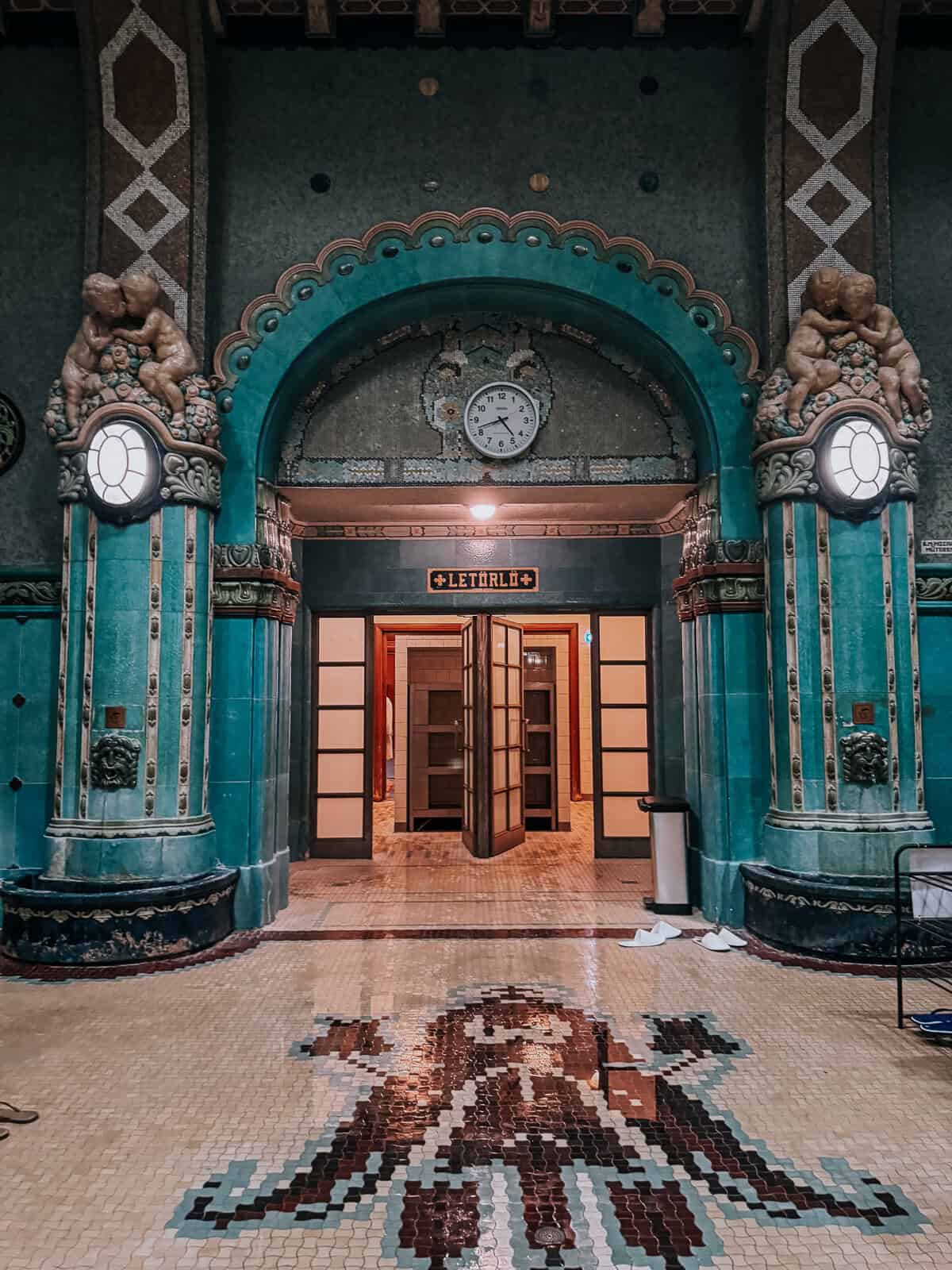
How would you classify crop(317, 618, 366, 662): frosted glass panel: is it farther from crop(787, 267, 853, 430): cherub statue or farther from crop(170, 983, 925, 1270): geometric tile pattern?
crop(170, 983, 925, 1270): geometric tile pattern

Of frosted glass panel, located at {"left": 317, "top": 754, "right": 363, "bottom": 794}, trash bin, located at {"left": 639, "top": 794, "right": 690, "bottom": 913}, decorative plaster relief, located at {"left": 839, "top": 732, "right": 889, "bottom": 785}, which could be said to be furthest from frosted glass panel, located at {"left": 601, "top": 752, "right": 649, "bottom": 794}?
decorative plaster relief, located at {"left": 839, "top": 732, "right": 889, "bottom": 785}

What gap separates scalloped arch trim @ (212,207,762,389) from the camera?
22.6ft

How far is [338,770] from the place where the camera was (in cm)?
951

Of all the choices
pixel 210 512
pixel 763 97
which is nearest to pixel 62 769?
pixel 210 512

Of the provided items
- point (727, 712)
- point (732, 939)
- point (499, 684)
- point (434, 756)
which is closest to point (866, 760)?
point (727, 712)

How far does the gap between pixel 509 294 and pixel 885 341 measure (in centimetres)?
312

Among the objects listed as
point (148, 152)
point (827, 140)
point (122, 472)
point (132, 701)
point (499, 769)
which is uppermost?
point (827, 140)

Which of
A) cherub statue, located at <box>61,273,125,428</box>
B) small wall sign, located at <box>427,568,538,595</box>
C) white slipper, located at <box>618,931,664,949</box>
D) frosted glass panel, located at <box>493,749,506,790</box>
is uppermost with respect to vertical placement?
cherub statue, located at <box>61,273,125,428</box>

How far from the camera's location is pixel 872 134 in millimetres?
6688

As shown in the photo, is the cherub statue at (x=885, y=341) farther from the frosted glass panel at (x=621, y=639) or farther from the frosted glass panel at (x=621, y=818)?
the frosted glass panel at (x=621, y=818)

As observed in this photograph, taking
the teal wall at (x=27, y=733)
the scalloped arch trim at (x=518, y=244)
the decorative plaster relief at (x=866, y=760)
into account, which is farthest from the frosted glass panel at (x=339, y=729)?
the decorative plaster relief at (x=866, y=760)

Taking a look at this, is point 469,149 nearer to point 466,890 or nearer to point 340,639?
point 340,639

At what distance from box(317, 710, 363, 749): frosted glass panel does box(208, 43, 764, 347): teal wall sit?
4698 mm

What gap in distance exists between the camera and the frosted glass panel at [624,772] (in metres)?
9.55
